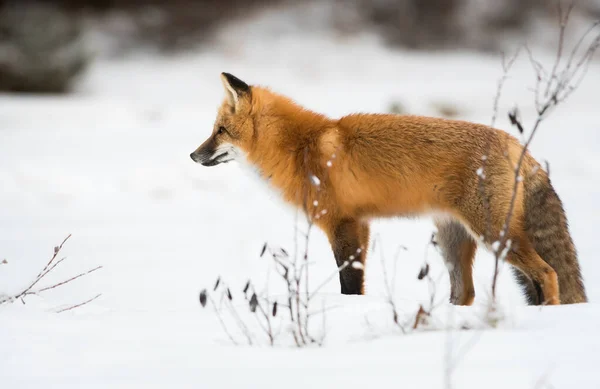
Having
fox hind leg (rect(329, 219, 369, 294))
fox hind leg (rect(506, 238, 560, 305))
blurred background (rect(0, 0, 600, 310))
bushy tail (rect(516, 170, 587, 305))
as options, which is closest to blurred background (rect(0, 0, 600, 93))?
blurred background (rect(0, 0, 600, 310))

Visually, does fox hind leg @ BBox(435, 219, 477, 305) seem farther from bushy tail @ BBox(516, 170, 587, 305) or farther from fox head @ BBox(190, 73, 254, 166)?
fox head @ BBox(190, 73, 254, 166)

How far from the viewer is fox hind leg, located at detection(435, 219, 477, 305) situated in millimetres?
4730

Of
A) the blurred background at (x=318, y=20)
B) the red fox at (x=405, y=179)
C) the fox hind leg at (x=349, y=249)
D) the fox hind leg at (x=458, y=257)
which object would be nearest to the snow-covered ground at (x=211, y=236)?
the fox hind leg at (x=458, y=257)

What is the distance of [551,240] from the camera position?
4215 mm

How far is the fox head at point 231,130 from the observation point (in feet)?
16.0

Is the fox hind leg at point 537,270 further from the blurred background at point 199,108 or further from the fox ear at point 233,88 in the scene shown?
the fox ear at point 233,88

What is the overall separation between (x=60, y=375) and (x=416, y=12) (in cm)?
2427

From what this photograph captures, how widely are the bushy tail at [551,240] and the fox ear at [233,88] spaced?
2052 mm

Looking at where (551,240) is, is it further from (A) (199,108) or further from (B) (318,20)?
(B) (318,20)

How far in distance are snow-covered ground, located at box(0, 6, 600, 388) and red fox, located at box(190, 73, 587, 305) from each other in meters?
0.37

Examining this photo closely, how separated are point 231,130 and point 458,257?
73.5 inches

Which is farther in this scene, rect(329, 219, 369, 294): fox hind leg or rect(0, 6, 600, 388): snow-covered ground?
rect(329, 219, 369, 294): fox hind leg

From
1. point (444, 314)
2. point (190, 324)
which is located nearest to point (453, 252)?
point (444, 314)

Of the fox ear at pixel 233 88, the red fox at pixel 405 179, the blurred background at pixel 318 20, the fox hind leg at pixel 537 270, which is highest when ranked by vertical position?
the blurred background at pixel 318 20
